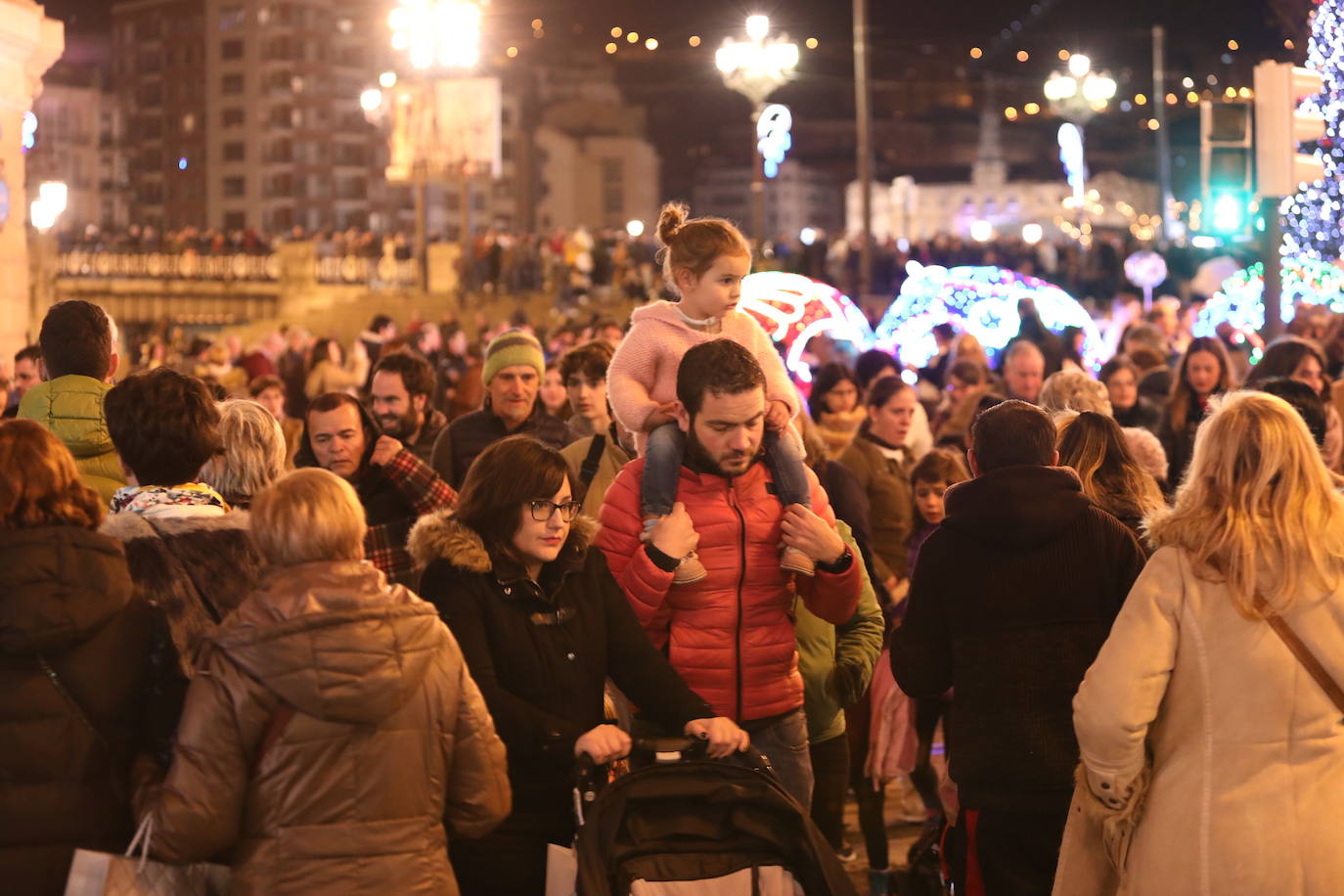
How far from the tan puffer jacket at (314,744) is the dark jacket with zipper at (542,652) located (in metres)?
0.47

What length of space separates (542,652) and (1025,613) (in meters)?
1.30

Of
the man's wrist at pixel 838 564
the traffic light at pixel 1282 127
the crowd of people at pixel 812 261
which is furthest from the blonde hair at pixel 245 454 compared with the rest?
the crowd of people at pixel 812 261

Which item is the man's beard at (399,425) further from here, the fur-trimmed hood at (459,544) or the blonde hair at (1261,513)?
the blonde hair at (1261,513)

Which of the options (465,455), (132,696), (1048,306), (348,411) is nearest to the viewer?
(132,696)

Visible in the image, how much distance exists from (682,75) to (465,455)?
308 feet

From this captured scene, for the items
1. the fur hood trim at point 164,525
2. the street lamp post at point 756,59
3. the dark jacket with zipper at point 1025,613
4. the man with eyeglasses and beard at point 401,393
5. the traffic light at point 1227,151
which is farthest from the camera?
the street lamp post at point 756,59

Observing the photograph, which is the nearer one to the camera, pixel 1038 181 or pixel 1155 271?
pixel 1155 271

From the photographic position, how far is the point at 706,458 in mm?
5094

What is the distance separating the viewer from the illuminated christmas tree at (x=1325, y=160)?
13.9 m

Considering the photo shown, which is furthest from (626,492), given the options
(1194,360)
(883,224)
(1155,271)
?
(883,224)

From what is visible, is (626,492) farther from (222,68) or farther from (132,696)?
(222,68)

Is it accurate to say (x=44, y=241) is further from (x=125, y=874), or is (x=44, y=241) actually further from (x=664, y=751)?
(x=125, y=874)

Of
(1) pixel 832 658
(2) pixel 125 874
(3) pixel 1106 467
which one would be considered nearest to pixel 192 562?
(2) pixel 125 874

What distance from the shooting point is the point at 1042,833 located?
16.1ft
